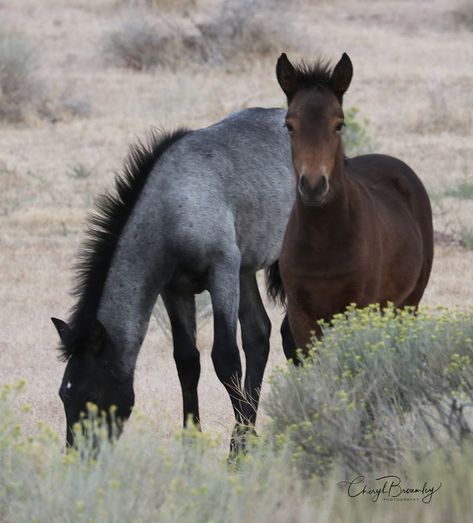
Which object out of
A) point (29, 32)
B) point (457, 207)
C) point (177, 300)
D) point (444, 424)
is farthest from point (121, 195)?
point (29, 32)

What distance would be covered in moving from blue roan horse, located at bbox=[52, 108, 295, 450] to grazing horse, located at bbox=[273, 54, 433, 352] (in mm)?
637

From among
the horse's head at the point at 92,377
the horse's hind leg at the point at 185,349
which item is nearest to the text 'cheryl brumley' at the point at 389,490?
the horse's head at the point at 92,377

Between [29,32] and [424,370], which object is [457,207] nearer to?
[424,370]

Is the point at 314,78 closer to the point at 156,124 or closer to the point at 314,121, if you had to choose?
the point at 314,121

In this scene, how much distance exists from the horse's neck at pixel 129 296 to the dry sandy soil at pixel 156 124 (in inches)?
15.3

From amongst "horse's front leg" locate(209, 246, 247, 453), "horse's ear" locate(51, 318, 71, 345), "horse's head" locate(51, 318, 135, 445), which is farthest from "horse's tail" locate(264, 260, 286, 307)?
"horse's ear" locate(51, 318, 71, 345)

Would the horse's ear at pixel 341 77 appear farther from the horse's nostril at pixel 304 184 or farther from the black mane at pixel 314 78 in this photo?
the horse's nostril at pixel 304 184

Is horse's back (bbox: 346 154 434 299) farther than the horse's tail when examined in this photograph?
No

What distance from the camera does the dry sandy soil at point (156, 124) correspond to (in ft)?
30.5

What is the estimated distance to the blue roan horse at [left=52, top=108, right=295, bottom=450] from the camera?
255 inches

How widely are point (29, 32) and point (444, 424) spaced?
2577 centimetres

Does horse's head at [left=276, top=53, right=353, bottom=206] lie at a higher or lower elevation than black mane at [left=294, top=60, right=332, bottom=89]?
lower

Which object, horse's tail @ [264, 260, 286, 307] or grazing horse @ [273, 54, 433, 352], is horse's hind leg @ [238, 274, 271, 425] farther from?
grazing horse @ [273, 54, 433, 352]

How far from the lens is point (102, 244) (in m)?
6.73
